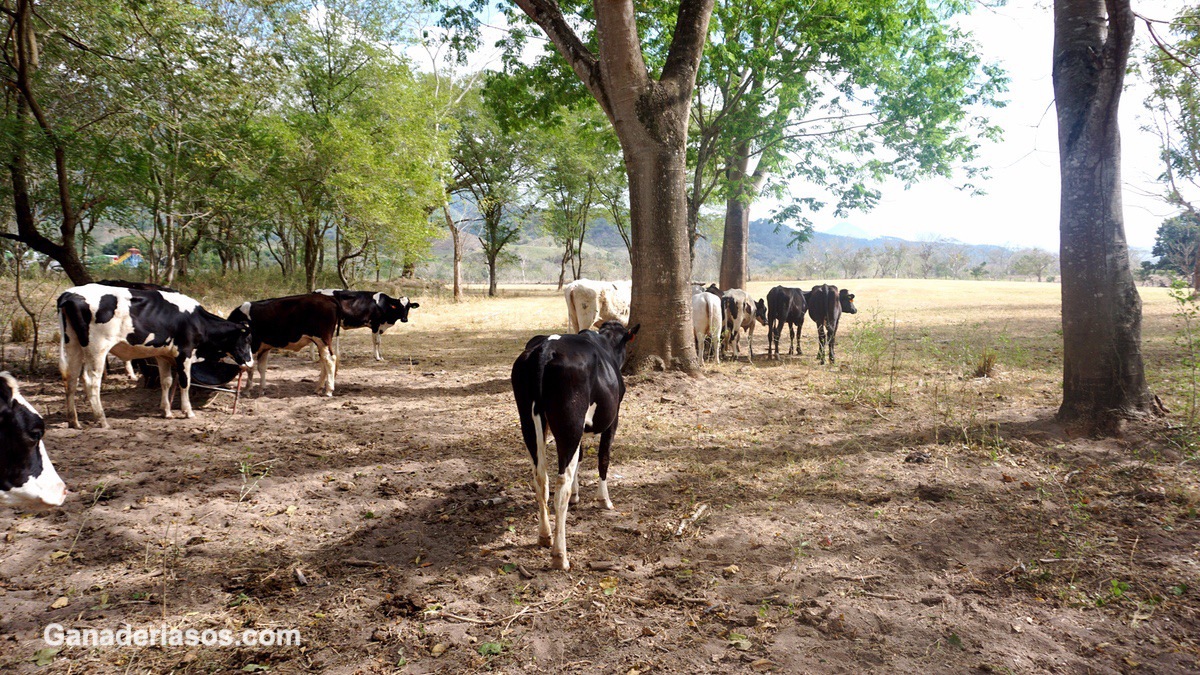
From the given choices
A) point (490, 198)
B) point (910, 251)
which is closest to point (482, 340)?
point (490, 198)

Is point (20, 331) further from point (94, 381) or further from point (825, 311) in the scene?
point (825, 311)

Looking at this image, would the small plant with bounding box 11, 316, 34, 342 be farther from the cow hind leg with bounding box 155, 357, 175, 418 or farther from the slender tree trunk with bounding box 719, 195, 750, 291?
the slender tree trunk with bounding box 719, 195, 750, 291

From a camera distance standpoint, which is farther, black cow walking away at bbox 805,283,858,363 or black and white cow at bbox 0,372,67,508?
black cow walking away at bbox 805,283,858,363

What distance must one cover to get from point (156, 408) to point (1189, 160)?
3107 centimetres

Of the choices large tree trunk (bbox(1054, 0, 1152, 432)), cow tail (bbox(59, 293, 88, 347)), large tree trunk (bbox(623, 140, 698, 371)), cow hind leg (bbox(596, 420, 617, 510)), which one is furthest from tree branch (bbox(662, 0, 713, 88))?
cow tail (bbox(59, 293, 88, 347))

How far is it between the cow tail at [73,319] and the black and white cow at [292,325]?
6.66 ft

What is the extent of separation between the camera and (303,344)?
855 centimetres

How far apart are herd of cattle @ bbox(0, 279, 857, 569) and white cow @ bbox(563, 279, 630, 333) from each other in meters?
0.03

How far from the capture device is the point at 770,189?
20.4 meters

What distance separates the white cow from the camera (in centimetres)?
1162

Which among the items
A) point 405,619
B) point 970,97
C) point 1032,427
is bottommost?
point 405,619

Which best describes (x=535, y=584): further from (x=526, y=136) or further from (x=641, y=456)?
(x=526, y=136)

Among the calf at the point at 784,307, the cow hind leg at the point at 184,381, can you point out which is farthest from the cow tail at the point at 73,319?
the calf at the point at 784,307

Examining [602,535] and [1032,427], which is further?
[1032,427]
